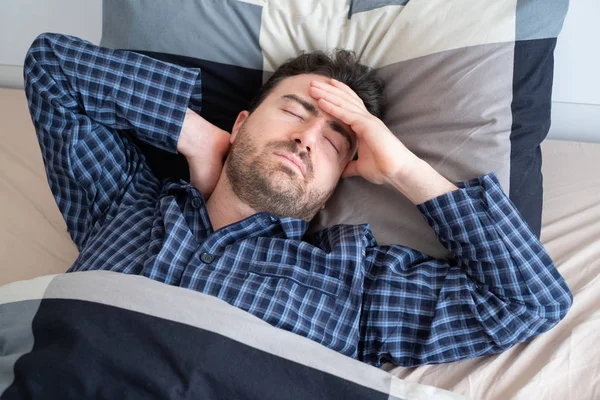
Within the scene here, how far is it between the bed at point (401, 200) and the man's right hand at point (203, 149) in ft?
0.35

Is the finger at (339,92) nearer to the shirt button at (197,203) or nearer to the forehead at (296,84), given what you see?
the forehead at (296,84)

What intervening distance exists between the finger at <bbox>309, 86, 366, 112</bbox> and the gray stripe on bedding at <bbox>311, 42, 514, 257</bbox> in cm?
12

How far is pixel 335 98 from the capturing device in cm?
116

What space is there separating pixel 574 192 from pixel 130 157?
1.05 meters

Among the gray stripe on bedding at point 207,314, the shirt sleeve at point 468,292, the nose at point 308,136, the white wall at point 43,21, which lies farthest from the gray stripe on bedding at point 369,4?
the white wall at point 43,21

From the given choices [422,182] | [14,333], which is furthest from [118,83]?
[422,182]

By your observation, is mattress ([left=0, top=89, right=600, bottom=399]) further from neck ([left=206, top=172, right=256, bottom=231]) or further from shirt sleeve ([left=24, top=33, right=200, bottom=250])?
neck ([left=206, top=172, right=256, bottom=231])

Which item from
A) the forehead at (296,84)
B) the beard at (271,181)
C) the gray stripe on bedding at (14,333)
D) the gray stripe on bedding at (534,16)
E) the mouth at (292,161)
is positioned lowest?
the gray stripe on bedding at (14,333)

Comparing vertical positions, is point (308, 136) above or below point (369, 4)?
below

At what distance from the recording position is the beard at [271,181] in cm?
111

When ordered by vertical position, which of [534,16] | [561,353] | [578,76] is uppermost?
[534,16]

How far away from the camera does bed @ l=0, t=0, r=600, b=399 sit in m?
0.83

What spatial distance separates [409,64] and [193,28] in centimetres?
52

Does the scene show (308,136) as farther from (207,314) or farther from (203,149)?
(207,314)
